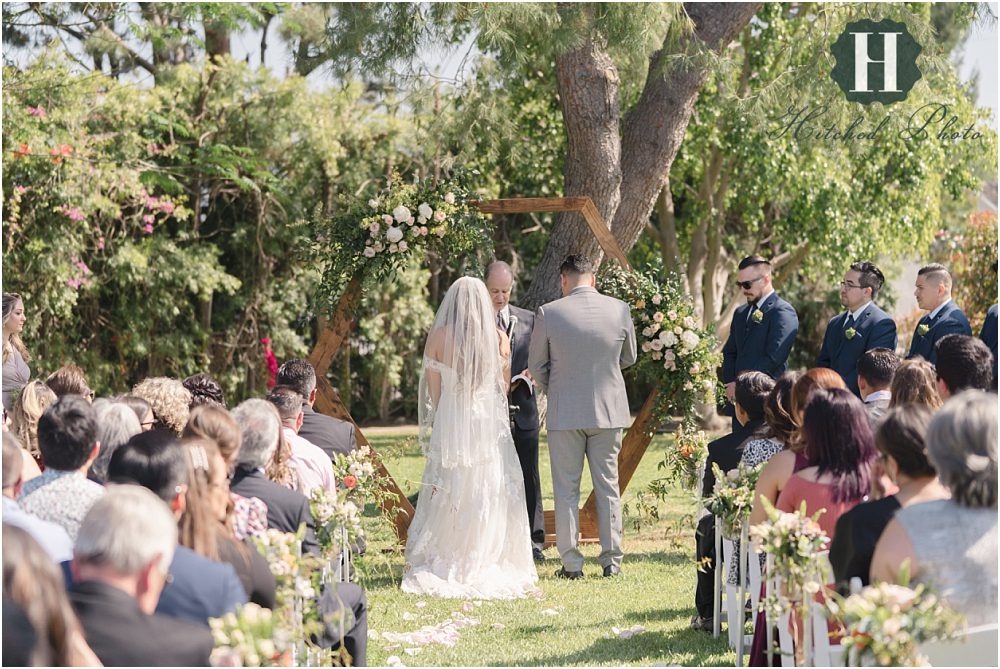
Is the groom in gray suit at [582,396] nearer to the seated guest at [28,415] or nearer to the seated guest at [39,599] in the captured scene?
the seated guest at [28,415]

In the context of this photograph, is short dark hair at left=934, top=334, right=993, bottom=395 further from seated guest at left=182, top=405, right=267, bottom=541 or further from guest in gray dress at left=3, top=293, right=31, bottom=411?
guest in gray dress at left=3, top=293, right=31, bottom=411

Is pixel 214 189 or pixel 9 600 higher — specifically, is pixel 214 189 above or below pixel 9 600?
above

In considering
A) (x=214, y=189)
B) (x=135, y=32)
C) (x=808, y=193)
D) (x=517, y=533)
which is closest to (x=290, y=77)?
(x=214, y=189)

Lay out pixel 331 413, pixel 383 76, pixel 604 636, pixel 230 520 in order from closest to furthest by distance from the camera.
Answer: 1. pixel 230 520
2. pixel 604 636
3. pixel 331 413
4. pixel 383 76

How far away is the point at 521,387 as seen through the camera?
281 inches

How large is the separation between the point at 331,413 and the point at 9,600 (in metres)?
4.75

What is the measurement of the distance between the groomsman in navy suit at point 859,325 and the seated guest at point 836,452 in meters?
3.19

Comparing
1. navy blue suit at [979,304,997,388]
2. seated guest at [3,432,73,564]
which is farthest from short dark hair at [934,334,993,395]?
seated guest at [3,432,73,564]

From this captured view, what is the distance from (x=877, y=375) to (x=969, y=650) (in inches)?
101

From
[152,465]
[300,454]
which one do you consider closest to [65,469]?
[152,465]

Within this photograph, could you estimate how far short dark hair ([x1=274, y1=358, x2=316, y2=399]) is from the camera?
217 inches

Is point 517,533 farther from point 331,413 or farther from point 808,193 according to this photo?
point 808,193

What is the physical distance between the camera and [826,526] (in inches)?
149

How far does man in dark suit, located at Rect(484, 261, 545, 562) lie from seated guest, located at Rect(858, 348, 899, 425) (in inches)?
93.3
